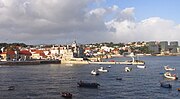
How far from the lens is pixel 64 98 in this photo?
58688 mm

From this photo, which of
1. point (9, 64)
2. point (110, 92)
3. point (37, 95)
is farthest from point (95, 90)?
point (9, 64)

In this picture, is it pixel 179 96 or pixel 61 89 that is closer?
pixel 179 96

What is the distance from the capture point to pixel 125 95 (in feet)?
208

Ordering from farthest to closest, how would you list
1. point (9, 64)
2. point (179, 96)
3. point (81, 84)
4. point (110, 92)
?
point (9, 64), point (81, 84), point (110, 92), point (179, 96)

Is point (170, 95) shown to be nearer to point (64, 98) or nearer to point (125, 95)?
point (125, 95)

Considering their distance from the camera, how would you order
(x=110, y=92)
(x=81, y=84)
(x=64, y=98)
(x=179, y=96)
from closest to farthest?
(x=64, y=98), (x=179, y=96), (x=110, y=92), (x=81, y=84)

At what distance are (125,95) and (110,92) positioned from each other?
484 centimetres

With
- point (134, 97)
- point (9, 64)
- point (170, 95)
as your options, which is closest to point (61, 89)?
point (134, 97)

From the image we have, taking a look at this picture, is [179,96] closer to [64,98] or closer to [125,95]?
[125,95]

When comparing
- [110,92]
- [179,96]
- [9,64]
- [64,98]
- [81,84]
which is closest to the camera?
[64,98]

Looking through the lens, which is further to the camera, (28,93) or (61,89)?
(61,89)

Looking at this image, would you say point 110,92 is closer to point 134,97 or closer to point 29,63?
point 134,97

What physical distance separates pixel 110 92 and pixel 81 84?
9.96 metres

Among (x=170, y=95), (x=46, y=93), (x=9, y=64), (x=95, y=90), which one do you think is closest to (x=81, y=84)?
(x=95, y=90)
